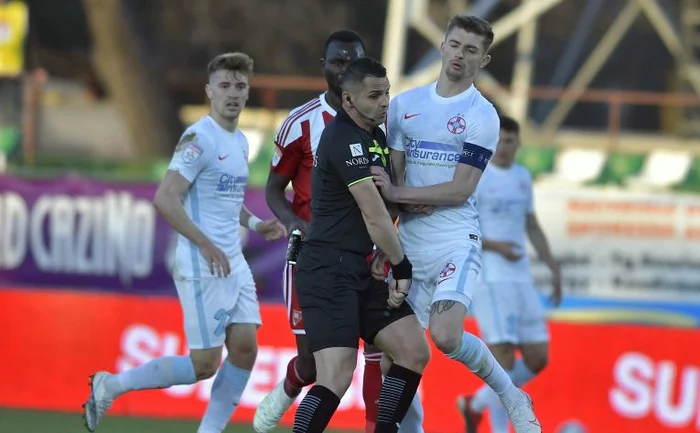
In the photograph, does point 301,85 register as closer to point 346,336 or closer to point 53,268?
point 53,268

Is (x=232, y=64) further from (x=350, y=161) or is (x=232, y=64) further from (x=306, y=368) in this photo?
(x=306, y=368)

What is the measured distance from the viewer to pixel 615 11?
27.8m

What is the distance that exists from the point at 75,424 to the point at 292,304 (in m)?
3.88

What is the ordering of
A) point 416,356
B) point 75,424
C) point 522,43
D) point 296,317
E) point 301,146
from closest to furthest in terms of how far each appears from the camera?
point 416,356
point 296,317
point 301,146
point 75,424
point 522,43

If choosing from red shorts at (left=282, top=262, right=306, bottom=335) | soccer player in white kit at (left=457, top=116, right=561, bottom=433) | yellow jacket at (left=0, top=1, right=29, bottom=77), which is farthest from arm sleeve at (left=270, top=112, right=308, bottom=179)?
yellow jacket at (left=0, top=1, right=29, bottom=77)

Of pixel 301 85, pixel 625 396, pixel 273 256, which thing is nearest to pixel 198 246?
pixel 625 396

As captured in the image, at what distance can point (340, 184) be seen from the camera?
7.30m

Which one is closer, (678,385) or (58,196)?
(678,385)

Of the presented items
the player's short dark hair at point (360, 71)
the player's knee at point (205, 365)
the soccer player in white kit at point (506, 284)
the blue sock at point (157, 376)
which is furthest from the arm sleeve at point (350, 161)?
the soccer player in white kit at point (506, 284)

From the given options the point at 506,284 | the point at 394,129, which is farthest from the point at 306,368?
the point at 506,284

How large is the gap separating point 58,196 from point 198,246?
897 cm

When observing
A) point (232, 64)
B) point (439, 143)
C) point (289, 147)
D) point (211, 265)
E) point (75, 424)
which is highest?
point (232, 64)

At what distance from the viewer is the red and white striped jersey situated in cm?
826

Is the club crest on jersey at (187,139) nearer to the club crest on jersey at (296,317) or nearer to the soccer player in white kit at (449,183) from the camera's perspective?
the club crest on jersey at (296,317)
